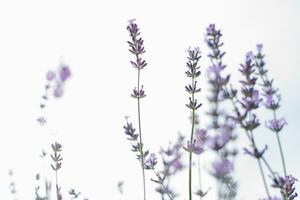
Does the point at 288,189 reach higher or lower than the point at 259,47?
lower

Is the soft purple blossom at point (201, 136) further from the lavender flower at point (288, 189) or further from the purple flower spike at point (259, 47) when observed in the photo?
the purple flower spike at point (259, 47)

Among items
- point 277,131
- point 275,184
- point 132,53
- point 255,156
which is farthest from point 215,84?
point 132,53

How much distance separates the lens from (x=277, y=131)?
4.88m

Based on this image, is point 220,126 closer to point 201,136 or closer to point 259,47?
point 201,136

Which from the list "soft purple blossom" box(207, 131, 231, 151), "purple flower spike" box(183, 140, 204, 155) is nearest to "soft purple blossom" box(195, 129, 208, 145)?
"purple flower spike" box(183, 140, 204, 155)

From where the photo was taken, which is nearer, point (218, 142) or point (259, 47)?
point (218, 142)

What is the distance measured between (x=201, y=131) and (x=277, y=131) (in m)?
1.05

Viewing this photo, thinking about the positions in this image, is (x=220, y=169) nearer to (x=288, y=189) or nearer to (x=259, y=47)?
(x=288, y=189)

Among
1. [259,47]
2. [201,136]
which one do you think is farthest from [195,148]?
[259,47]

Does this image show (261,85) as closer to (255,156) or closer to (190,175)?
(190,175)

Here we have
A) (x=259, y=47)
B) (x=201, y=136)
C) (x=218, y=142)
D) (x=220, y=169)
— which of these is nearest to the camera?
(x=220, y=169)

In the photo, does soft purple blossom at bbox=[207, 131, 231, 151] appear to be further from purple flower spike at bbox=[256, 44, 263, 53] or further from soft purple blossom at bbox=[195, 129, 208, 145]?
purple flower spike at bbox=[256, 44, 263, 53]

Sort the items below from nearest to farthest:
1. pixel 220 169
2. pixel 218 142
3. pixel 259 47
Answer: pixel 220 169
pixel 218 142
pixel 259 47

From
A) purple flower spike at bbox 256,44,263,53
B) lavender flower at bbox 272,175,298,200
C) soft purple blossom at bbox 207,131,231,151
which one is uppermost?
purple flower spike at bbox 256,44,263,53
